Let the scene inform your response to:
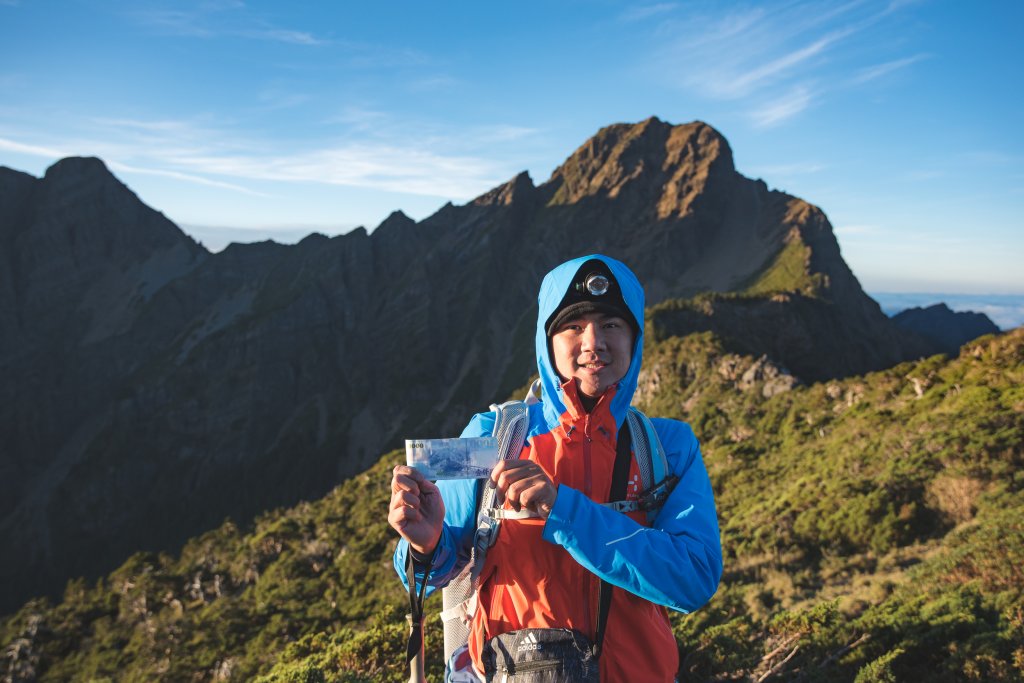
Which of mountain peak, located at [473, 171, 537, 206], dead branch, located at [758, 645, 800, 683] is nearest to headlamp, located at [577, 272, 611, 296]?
dead branch, located at [758, 645, 800, 683]

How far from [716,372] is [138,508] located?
91997 millimetres

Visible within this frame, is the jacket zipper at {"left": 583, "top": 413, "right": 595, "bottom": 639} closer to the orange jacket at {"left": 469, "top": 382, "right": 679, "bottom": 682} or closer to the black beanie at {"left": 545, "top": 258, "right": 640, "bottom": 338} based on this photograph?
the orange jacket at {"left": 469, "top": 382, "right": 679, "bottom": 682}

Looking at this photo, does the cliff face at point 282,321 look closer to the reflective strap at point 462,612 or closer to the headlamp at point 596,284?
the headlamp at point 596,284

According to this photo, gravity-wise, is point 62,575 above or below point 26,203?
below

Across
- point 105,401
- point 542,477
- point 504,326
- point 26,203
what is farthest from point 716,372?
point 26,203

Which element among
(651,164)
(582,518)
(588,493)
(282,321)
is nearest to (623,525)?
(582,518)

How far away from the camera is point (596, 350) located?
2279 millimetres

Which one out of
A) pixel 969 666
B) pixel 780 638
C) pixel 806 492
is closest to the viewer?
pixel 969 666

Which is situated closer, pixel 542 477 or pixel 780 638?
pixel 542 477

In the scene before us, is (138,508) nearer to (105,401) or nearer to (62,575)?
(62,575)

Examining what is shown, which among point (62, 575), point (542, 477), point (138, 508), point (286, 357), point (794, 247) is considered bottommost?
point (62, 575)

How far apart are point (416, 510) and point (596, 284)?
108cm

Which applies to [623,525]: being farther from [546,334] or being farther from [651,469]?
[546,334]

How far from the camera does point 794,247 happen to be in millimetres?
88062
